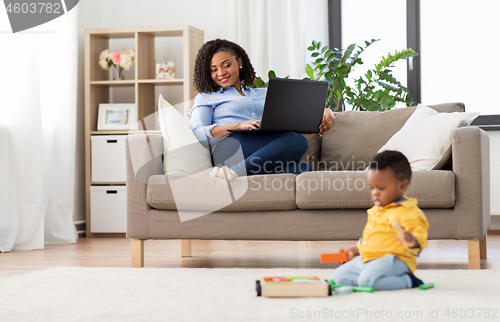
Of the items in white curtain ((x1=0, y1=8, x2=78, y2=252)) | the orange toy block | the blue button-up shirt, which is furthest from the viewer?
white curtain ((x1=0, y1=8, x2=78, y2=252))

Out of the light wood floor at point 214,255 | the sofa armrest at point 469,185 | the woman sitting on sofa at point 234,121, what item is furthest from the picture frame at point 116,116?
the sofa armrest at point 469,185

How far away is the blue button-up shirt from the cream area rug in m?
0.86

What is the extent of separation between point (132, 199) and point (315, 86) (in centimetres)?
93

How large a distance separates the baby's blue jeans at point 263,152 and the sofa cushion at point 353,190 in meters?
0.19

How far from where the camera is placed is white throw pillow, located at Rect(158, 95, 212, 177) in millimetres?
2287

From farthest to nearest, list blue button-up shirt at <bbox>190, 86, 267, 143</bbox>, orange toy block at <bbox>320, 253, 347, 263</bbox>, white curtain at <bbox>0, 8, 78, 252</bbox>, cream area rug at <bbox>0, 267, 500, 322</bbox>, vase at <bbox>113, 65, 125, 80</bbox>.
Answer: vase at <bbox>113, 65, 125, 80</bbox> < white curtain at <bbox>0, 8, 78, 252</bbox> < blue button-up shirt at <bbox>190, 86, 267, 143</bbox> < orange toy block at <bbox>320, 253, 347, 263</bbox> < cream area rug at <bbox>0, 267, 500, 322</bbox>

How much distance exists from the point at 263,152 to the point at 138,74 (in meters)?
1.97

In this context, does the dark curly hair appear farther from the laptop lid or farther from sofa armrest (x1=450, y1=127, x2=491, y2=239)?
sofa armrest (x1=450, y1=127, x2=491, y2=239)

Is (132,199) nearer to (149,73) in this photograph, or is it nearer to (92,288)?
(92,288)

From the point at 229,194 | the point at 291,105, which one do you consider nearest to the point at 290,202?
the point at 229,194

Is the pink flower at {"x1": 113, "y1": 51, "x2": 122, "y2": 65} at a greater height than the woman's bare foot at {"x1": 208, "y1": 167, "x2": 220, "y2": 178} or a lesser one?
greater

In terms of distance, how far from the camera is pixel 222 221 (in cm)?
216

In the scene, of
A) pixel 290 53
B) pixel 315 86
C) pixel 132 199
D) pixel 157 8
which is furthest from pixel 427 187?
pixel 157 8

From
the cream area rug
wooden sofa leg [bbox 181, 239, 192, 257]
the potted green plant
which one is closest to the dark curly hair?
wooden sofa leg [bbox 181, 239, 192, 257]
